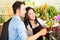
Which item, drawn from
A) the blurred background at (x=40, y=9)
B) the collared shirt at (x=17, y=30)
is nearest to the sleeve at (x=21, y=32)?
the collared shirt at (x=17, y=30)

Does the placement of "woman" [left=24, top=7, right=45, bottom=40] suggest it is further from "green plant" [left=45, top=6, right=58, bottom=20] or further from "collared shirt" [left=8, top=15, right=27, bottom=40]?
"collared shirt" [left=8, top=15, right=27, bottom=40]

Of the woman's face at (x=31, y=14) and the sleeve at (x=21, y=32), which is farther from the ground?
the woman's face at (x=31, y=14)

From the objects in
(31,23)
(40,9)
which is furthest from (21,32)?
(40,9)

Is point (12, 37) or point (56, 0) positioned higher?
point (56, 0)

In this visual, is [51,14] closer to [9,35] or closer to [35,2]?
[35,2]

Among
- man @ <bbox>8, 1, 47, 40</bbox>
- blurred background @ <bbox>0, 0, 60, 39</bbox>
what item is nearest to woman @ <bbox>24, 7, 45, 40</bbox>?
blurred background @ <bbox>0, 0, 60, 39</bbox>

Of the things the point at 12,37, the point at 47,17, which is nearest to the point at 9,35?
the point at 12,37

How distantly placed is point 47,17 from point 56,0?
0.36m

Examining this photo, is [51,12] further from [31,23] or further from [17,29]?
[17,29]

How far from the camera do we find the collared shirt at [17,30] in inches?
65.6

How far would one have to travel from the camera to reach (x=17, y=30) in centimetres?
170

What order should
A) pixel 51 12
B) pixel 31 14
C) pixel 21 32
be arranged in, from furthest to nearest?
pixel 51 12, pixel 31 14, pixel 21 32

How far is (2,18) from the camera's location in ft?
9.00

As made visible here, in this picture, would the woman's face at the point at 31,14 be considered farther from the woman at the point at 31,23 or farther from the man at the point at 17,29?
the man at the point at 17,29
